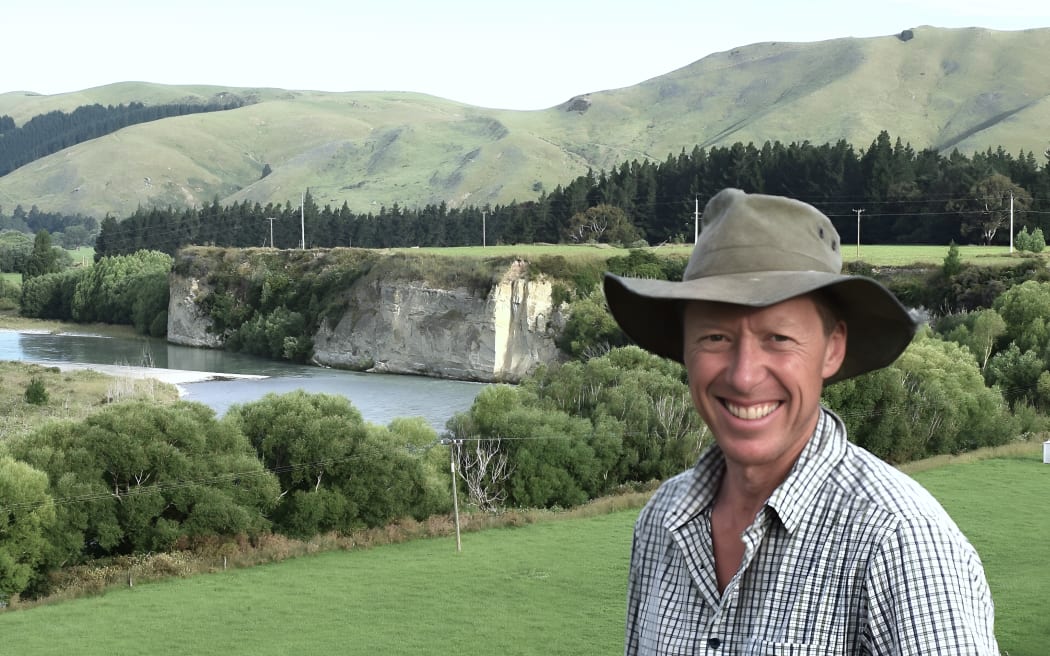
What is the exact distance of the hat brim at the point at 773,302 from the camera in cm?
204

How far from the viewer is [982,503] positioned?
31.6 metres

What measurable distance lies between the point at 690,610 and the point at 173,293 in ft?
290

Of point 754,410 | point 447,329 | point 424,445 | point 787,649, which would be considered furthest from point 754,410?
point 447,329

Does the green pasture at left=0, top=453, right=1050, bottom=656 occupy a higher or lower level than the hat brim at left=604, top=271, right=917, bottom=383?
lower

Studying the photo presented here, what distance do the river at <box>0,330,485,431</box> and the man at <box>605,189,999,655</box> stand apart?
44.7 m

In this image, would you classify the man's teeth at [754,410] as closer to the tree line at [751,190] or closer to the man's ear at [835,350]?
the man's ear at [835,350]

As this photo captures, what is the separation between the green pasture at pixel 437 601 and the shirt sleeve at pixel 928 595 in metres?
18.2

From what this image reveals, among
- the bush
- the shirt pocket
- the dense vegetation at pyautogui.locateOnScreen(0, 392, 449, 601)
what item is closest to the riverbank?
the bush

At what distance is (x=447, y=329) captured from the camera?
70438mm

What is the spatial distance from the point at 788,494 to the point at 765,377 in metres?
0.21

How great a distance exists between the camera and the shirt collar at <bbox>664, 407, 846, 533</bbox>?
2027 mm

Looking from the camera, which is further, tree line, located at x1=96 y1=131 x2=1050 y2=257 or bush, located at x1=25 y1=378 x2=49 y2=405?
tree line, located at x1=96 y1=131 x2=1050 y2=257

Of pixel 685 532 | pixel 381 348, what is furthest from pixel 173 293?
pixel 685 532

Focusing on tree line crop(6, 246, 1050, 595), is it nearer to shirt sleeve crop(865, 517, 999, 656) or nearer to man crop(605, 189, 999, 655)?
man crop(605, 189, 999, 655)
